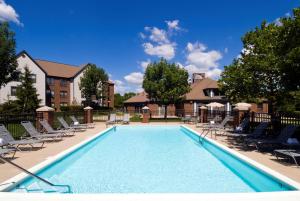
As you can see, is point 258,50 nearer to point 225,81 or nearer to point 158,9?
point 225,81

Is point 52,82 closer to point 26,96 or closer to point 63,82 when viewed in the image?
point 63,82

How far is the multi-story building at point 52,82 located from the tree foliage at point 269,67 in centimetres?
3624

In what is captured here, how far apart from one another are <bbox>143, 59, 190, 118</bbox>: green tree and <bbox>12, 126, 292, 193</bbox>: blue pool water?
20.8 meters

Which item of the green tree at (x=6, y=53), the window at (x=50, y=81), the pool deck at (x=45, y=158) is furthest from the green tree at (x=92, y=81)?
the pool deck at (x=45, y=158)

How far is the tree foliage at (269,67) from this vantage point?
9598 mm

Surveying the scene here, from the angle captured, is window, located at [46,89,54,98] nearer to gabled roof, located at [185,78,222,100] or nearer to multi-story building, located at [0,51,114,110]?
multi-story building, located at [0,51,114,110]

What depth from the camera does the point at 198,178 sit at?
7961mm

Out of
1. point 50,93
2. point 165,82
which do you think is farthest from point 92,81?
point 165,82

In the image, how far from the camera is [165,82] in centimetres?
3338

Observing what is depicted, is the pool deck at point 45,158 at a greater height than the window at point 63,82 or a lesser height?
lesser

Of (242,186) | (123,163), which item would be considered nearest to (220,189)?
(242,186)

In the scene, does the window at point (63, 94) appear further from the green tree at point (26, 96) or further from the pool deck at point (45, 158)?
the pool deck at point (45, 158)

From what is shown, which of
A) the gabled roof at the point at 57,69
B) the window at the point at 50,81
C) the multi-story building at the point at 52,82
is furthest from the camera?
the gabled roof at the point at 57,69

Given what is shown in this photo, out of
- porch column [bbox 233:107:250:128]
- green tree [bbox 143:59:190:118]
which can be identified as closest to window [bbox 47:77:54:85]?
green tree [bbox 143:59:190:118]
